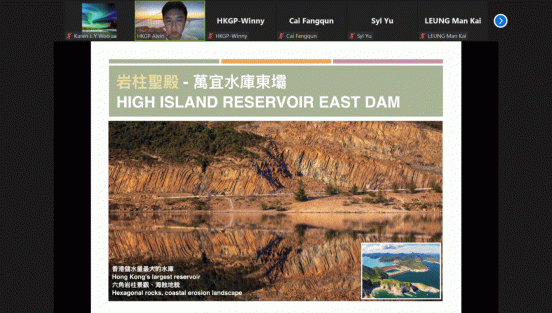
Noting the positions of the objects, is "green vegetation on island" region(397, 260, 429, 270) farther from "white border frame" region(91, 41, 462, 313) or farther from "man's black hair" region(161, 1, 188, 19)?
"man's black hair" region(161, 1, 188, 19)

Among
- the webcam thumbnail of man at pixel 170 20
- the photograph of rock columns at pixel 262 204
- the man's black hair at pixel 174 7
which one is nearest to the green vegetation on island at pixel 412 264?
the photograph of rock columns at pixel 262 204

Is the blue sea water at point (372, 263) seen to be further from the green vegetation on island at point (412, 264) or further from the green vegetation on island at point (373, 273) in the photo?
the green vegetation on island at point (412, 264)

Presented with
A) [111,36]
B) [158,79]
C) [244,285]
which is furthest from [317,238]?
[111,36]

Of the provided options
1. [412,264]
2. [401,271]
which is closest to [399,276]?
[401,271]

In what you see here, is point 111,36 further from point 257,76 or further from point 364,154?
point 364,154

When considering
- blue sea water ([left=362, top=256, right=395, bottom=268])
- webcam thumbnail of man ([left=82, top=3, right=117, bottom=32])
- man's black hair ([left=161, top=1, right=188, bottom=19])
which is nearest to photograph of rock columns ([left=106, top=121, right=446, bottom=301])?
blue sea water ([left=362, top=256, right=395, bottom=268])

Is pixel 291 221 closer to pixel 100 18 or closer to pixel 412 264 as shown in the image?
pixel 412 264
